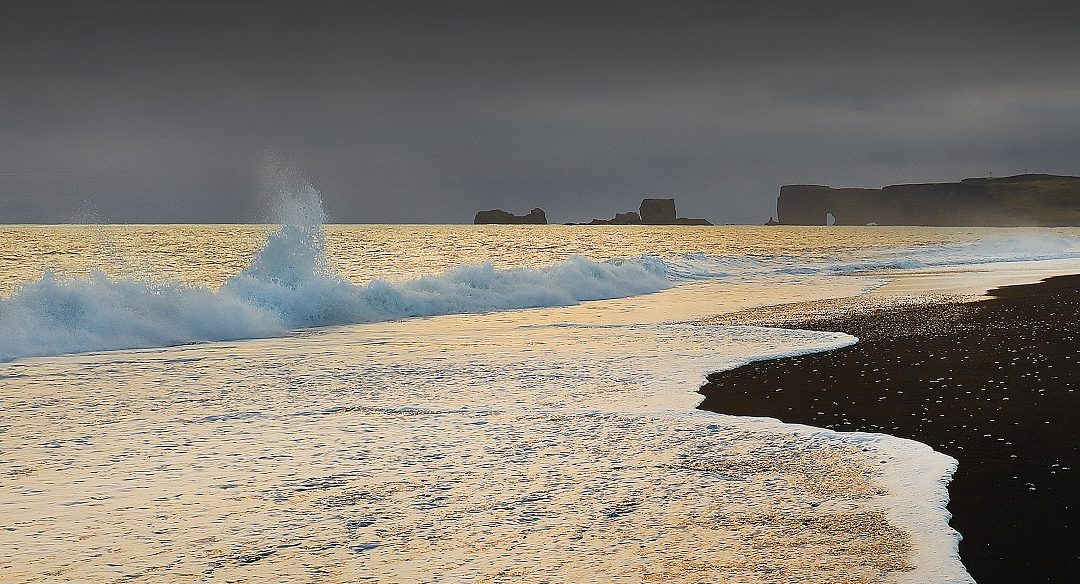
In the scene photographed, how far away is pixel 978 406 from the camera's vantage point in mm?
7652

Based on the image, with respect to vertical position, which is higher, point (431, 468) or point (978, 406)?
point (431, 468)

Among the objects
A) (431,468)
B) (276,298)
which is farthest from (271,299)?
(431,468)

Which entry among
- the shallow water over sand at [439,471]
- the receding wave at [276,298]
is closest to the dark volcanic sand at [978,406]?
the shallow water over sand at [439,471]

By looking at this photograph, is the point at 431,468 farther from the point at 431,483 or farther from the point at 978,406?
the point at 978,406

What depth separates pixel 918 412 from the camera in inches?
296

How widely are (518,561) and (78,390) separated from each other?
21.4ft

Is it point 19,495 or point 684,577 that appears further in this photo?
point 19,495

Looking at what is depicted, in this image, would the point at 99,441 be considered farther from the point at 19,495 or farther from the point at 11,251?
the point at 11,251

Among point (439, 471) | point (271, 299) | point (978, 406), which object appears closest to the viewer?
point (439, 471)

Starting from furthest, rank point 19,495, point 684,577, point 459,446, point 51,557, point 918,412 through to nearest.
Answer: point 918,412 → point 459,446 → point 19,495 → point 51,557 → point 684,577

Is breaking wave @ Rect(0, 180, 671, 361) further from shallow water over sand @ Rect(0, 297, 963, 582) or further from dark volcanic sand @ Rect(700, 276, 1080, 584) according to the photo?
dark volcanic sand @ Rect(700, 276, 1080, 584)

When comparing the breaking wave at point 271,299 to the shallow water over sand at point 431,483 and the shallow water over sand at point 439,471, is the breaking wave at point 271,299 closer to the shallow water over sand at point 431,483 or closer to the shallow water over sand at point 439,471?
the shallow water over sand at point 439,471

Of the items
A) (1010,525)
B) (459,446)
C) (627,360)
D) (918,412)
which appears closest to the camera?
(1010,525)

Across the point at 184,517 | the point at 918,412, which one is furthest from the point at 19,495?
the point at 918,412
